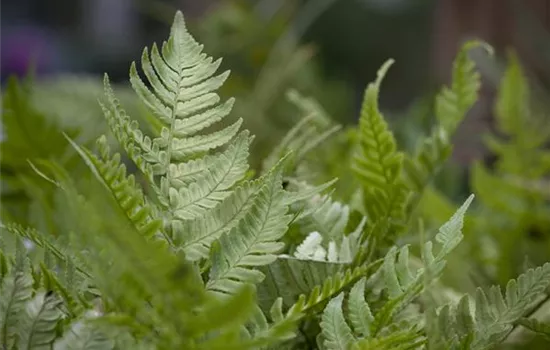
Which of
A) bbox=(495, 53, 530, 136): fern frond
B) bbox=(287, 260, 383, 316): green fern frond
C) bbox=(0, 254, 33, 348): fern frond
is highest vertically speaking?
bbox=(495, 53, 530, 136): fern frond

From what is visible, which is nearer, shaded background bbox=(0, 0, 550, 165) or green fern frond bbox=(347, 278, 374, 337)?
green fern frond bbox=(347, 278, 374, 337)

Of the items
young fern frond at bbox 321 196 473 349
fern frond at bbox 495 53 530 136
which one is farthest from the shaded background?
young fern frond at bbox 321 196 473 349

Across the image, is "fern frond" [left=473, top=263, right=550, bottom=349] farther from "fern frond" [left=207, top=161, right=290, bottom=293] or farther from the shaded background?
the shaded background

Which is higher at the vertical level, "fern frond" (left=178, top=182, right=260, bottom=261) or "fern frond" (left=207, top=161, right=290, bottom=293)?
"fern frond" (left=178, top=182, right=260, bottom=261)

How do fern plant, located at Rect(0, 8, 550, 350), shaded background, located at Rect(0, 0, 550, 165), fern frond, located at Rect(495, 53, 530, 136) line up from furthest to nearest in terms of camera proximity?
shaded background, located at Rect(0, 0, 550, 165) → fern frond, located at Rect(495, 53, 530, 136) → fern plant, located at Rect(0, 8, 550, 350)

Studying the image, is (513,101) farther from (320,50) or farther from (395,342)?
(320,50)

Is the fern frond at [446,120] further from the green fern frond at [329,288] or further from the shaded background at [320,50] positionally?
the shaded background at [320,50]

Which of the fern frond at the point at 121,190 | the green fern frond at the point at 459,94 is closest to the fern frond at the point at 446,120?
the green fern frond at the point at 459,94
